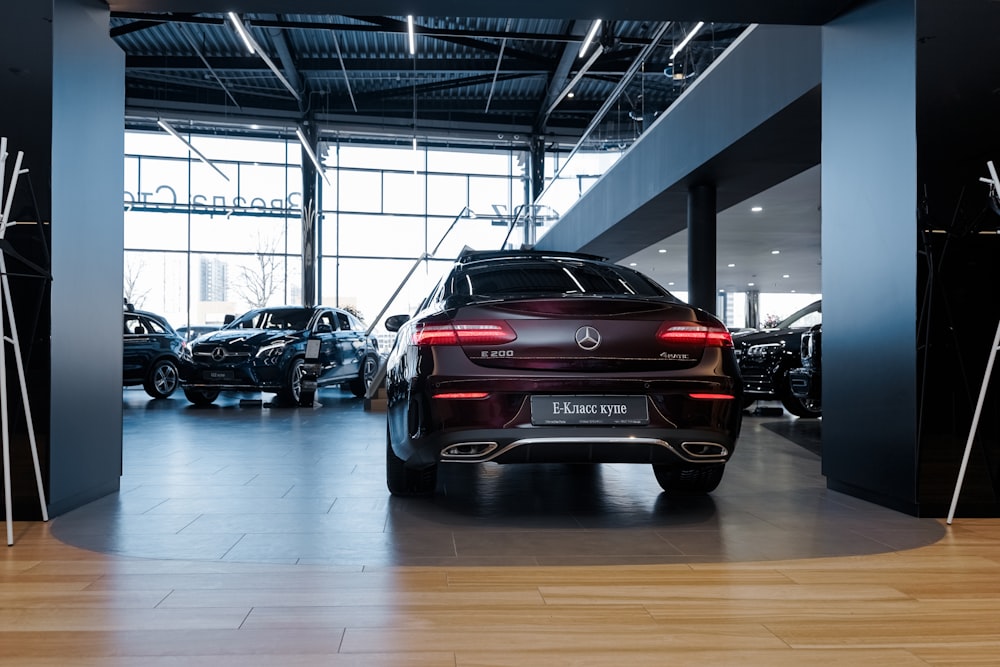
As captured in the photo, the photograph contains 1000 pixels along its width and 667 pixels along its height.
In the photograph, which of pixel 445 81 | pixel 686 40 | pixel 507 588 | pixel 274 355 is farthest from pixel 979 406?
pixel 445 81

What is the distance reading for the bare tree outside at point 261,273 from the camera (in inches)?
927

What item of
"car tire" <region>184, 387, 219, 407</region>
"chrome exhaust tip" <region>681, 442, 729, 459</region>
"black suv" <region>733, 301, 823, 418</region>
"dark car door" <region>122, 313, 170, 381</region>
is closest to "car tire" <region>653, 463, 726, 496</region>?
"chrome exhaust tip" <region>681, 442, 729, 459</region>

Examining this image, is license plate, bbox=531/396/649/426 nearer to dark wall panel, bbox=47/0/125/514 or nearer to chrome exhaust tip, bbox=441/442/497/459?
chrome exhaust tip, bbox=441/442/497/459

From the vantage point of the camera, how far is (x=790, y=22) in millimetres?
5023

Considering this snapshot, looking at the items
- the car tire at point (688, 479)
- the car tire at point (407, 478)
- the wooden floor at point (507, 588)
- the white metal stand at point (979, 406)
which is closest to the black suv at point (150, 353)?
the wooden floor at point (507, 588)

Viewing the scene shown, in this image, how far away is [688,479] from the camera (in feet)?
15.3

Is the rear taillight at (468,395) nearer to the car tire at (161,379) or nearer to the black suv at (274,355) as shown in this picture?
the black suv at (274,355)

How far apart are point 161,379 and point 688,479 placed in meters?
10.4

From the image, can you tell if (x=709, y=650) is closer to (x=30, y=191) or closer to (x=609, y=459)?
(x=609, y=459)

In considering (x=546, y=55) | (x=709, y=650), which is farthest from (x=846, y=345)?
(x=546, y=55)

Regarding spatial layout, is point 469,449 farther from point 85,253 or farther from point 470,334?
point 85,253

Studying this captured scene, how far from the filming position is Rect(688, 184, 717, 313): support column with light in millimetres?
10750

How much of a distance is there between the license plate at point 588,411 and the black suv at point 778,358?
233 inches

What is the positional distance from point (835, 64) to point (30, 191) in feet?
14.2
